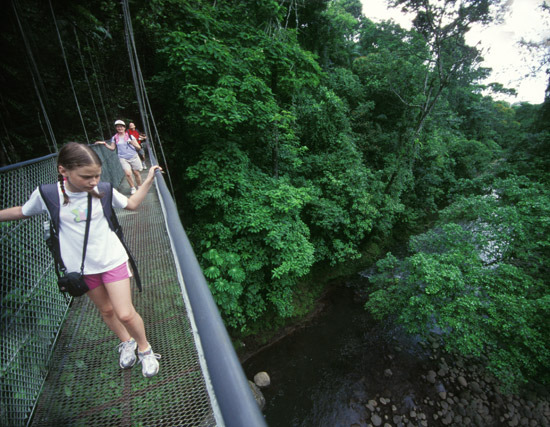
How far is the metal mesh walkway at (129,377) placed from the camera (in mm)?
1320

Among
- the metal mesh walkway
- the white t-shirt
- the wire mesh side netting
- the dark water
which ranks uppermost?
the white t-shirt

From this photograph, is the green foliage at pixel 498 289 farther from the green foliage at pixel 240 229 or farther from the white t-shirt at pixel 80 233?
the white t-shirt at pixel 80 233

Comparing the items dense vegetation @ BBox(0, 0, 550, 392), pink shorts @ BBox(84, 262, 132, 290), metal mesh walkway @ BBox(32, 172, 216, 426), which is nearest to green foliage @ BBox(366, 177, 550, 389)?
dense vegetation @ BBox(0, 0, 550, 392)

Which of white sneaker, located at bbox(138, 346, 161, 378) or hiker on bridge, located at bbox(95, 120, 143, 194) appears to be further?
hiker on bridge, located at bbox(95, 120, 143, 194)

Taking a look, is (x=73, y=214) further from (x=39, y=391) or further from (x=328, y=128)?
(x=328, y=128)

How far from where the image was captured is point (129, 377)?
1.54 m

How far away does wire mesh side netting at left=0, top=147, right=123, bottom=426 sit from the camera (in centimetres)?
131

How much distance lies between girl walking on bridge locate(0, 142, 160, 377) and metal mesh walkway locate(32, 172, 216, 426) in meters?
0.11

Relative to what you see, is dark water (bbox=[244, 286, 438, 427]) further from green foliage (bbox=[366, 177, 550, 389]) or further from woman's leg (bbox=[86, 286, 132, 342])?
woman's leg (bbox=[86, 286, 132, 342])

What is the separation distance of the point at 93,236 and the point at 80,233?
0.06 metres

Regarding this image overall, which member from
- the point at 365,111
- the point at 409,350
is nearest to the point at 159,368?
the point at 409,350

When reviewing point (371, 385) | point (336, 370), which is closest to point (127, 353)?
point (336, 370)

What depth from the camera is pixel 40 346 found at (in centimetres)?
162

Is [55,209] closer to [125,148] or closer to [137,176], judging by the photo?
[125,148]
